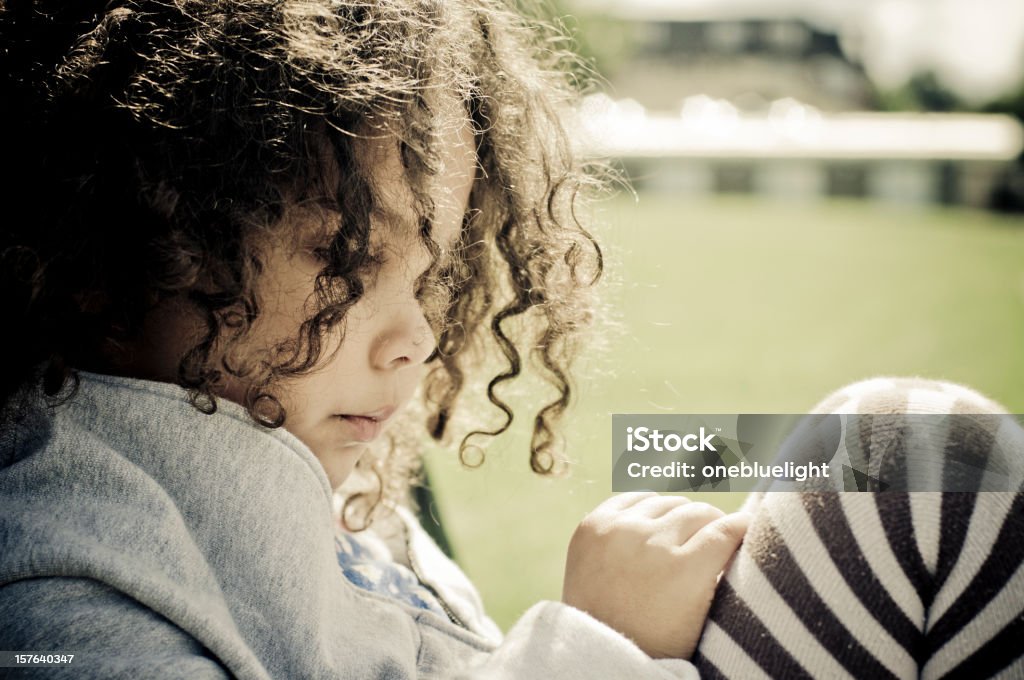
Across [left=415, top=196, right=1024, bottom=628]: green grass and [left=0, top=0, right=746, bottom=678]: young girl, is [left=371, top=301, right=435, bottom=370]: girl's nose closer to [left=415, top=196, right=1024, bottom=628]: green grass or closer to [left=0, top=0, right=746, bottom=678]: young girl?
[left=0, top=0, right=746, bottom=678]: young girl

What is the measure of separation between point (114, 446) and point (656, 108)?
91.2 ft

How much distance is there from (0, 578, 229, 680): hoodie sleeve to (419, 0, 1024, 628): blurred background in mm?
777

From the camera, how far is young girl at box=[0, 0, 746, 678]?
2.65 ft

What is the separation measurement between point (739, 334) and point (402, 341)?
5476 millimetres

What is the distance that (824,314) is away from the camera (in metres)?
6.91

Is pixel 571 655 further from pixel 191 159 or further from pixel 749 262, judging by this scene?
pixel 749 262

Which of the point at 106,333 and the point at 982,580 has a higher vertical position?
the point at 106,333

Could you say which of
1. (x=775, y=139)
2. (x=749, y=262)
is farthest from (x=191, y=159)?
(x=775, y=139)

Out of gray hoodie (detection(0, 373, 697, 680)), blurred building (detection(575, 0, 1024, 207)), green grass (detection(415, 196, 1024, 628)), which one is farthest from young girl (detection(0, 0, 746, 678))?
blurred building (detection(575, 0, 1024, 207))

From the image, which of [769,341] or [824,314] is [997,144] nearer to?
[824,314]

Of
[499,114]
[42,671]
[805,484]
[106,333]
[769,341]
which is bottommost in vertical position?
[769,341]

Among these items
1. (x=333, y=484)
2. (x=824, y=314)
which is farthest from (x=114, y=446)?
(x=824, y=314)

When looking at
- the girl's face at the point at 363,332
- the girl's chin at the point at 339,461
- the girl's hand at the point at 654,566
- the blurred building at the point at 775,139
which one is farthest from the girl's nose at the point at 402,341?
the blurred building at the point at 775,139

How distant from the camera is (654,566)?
0.91m
